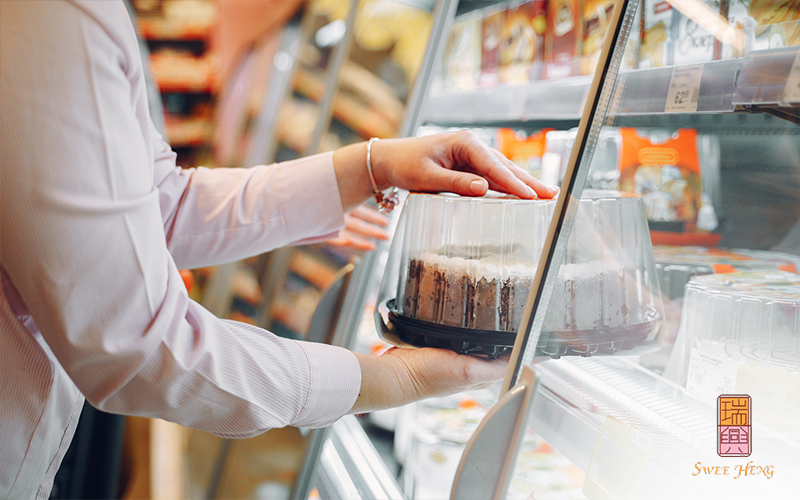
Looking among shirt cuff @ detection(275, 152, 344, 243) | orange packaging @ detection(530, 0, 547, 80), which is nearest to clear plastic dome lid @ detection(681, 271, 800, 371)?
shirt cuff @ detection(275, 152, 344, 243)

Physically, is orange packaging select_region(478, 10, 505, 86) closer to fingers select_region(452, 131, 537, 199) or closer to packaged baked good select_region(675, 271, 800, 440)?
fingers select_region(452, 131, 537, 199)

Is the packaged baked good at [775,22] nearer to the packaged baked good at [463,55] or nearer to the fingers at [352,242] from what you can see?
the fingers at [352,242]

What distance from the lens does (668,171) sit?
113 cm

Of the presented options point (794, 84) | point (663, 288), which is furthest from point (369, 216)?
point (794, 84)

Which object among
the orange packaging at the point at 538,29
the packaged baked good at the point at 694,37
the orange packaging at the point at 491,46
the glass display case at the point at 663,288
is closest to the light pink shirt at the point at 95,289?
the glass display case at the point at 663,288

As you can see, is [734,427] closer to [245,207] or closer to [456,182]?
[456,182]

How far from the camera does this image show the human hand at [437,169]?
90 centimetres

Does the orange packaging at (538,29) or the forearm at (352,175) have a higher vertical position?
the orange packaging at (538,29)

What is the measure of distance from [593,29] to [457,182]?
2.49 feet

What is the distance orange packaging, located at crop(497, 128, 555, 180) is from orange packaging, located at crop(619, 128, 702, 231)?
52 centimetres

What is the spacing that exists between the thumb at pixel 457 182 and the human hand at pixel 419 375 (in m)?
0.25

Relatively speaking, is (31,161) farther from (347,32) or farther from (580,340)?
(347,32)

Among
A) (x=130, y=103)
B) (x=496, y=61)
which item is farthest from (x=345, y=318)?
(x=130, y=103)

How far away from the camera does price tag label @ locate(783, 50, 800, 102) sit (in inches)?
21.6
